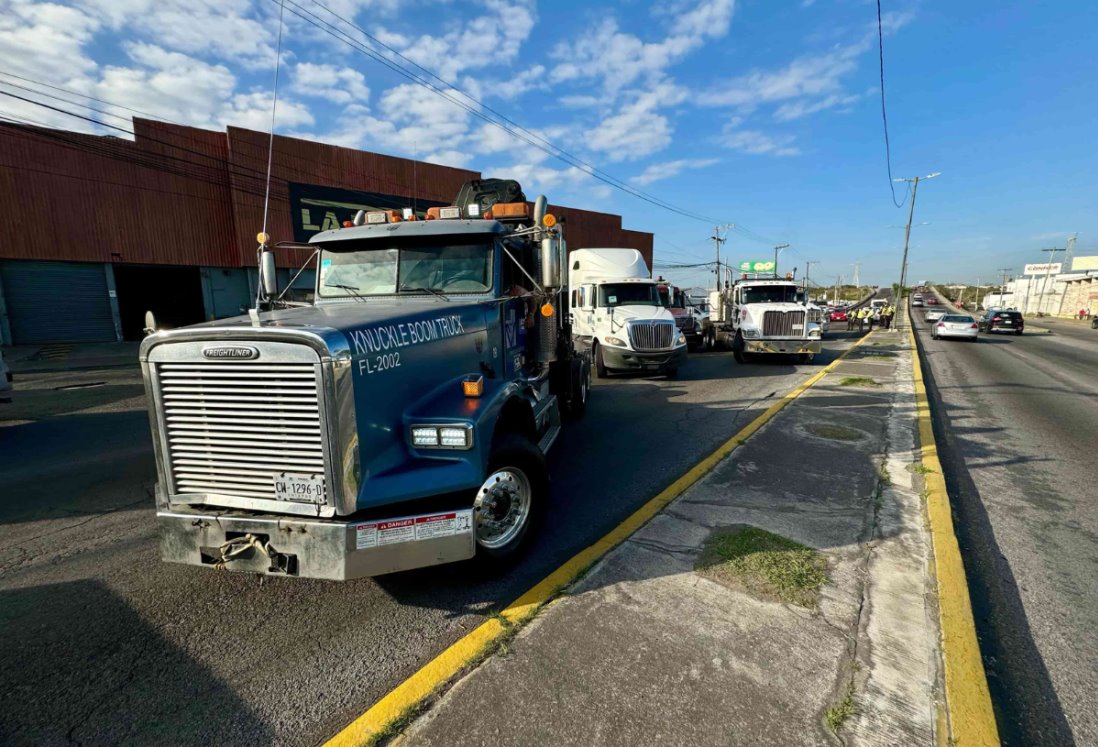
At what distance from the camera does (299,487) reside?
107 inches

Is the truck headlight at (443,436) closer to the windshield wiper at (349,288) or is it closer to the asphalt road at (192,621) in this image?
the asphalt road at (192,621)

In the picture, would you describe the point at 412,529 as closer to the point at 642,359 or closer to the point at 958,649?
the point at 958,649

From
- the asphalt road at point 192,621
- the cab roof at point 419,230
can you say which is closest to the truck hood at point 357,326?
the cab roof at point 419,230

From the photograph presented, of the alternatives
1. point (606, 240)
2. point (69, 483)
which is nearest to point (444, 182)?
point (606, 240)

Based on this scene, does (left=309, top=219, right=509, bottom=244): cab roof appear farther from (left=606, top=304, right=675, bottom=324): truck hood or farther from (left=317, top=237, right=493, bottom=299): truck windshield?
(left=606, top=304, right=675, bottom=324): truck hood

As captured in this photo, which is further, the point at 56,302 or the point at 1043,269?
the point at 1043,269

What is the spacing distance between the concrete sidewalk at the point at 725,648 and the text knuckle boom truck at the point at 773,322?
10.7 meters

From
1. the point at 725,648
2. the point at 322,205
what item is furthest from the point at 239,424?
the point at 322,205

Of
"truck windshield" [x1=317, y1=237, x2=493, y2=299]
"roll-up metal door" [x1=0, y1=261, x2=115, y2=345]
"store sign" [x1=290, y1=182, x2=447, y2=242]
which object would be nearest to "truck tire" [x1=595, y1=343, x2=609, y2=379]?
"truck windshield" [x1=317, y1=237, x2=493, y2=299]

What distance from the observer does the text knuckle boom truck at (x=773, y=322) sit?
47.1 ft

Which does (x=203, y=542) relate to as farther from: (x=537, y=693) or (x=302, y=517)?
(x=537, y=693)

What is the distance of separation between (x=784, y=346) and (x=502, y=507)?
1299cm

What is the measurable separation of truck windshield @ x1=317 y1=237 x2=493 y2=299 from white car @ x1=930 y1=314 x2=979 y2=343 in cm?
2878

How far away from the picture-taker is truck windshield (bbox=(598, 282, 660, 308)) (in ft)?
40.8
